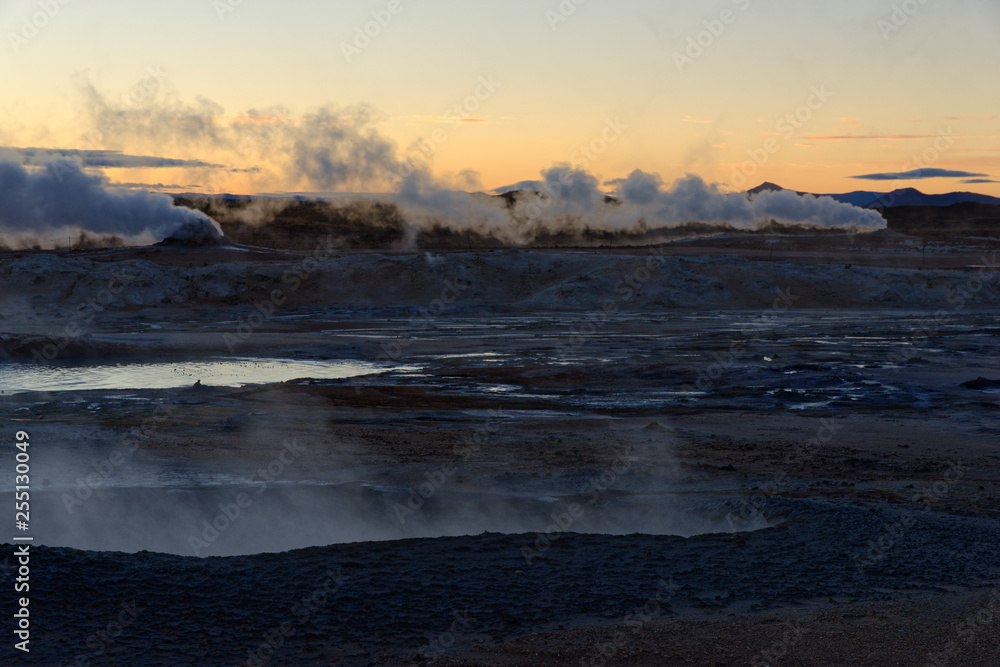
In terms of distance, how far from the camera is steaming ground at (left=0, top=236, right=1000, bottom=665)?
232 inches

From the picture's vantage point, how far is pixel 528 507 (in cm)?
937

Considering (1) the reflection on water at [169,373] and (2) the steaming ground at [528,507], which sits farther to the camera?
(1) the reflection on water at [169,373]

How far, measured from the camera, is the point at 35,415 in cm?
1481

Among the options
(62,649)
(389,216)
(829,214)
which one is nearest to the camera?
(62,649)

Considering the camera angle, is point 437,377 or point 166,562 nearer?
point 166,562

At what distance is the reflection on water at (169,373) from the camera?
66.9 feet

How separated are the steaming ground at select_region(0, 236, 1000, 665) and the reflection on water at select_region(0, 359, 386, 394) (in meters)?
0.69

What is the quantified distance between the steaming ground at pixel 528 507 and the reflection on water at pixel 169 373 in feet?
2.25

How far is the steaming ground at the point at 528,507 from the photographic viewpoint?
5895 mm

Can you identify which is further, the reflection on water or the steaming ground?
the reflection on water

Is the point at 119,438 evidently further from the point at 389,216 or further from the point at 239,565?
the point at 389,216

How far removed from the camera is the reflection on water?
66.9 feet

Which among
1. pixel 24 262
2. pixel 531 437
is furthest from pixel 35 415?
pixel 24 262

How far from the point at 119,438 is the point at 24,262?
47.2 metres
